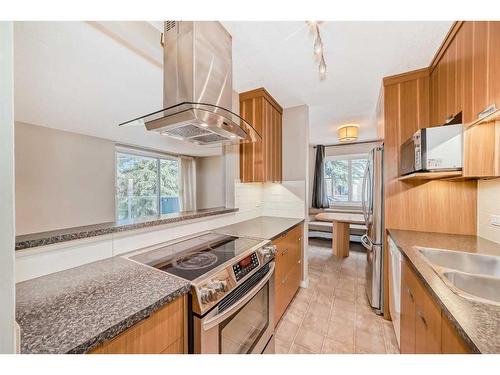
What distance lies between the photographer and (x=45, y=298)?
2.34ft

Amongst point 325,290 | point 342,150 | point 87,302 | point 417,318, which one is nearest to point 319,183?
point 342,150

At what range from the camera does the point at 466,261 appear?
3.99 feet

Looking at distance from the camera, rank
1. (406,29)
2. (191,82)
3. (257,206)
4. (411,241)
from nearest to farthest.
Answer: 1. (191,82)
2. (406,29)
3. (411,241)
4. (257,206)

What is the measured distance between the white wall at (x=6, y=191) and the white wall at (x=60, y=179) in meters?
3.11

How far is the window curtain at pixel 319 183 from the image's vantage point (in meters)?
5.30

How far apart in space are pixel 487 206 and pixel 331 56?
1635 millimetres

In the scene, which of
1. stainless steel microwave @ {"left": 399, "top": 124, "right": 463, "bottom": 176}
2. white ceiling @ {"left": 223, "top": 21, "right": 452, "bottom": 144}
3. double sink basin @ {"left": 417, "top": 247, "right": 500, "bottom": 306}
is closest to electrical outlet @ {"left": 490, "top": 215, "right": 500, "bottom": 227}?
double sink basin @ {"left": 417, "top": 247, "right": 500, "bottom": 306}

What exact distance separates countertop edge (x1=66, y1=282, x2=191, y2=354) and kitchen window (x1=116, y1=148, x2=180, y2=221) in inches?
127

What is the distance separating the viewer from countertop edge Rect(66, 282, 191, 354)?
1.69 ft

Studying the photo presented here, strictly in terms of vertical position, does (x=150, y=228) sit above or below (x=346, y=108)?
below
